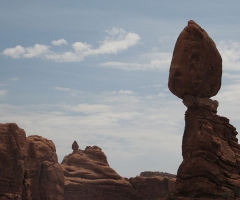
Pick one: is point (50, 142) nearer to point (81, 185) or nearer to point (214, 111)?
point (81, 185)

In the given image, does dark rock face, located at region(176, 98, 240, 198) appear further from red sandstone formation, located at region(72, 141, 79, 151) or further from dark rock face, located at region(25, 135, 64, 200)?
red sandstone formation, located at region(72, 141, 79, 151)

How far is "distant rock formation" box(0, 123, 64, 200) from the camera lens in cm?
5903

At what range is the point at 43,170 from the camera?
218 ft

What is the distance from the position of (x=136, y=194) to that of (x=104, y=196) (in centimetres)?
491

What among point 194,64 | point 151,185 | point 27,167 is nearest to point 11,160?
point 27,167

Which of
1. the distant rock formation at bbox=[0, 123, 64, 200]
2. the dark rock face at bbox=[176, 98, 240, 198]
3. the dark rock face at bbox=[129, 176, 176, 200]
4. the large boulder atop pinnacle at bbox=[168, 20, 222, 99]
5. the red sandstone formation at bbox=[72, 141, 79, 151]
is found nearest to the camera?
the dark rock face at bbox=[176, 98, 240, 198]

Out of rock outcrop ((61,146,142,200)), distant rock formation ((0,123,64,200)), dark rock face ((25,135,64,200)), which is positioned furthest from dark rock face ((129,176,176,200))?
dark rock face ((25,135,64,200))

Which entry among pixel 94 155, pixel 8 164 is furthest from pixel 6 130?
pixel 94 155

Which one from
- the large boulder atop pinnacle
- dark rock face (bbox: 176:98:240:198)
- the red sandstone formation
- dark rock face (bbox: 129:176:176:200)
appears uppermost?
the red sandstone formation

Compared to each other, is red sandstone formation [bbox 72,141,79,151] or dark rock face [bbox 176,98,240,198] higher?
red sandstone formation [bbox 72,141,79,151]

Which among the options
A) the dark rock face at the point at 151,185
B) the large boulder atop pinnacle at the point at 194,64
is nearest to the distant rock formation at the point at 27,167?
the dark rock face at the point at 151,185

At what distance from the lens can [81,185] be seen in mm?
80625

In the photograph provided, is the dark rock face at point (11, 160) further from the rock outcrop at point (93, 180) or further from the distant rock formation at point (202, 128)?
the rock outcrop at point (93, 180)

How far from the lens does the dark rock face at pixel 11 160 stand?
58781 mm
